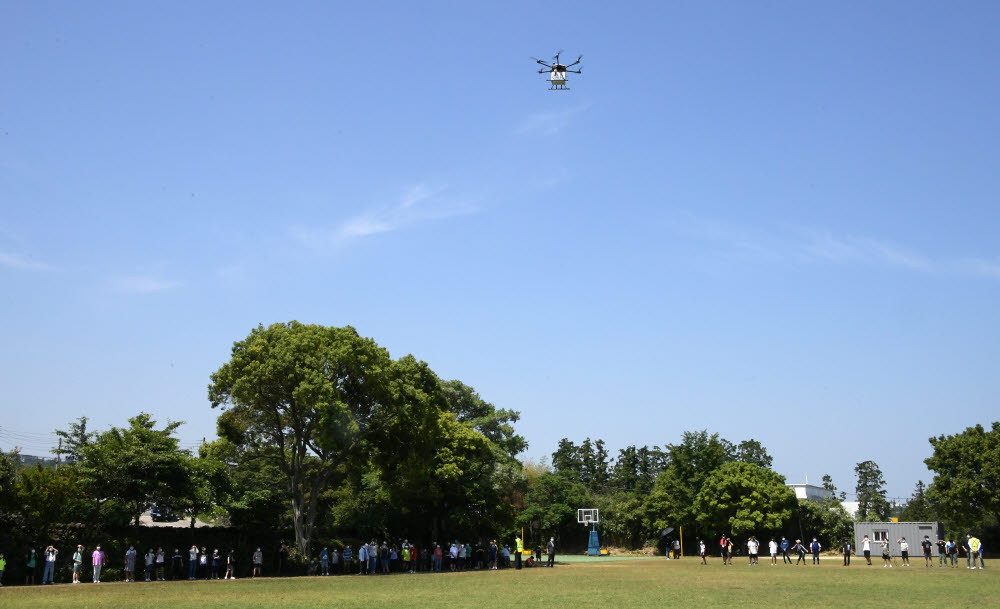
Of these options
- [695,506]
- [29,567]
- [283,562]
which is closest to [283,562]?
[283,562]

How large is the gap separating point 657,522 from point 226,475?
126ft

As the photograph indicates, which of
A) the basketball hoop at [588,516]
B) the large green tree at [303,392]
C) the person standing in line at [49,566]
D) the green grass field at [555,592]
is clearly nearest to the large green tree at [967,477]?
the green grass field at [555,592]

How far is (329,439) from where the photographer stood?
118 ft

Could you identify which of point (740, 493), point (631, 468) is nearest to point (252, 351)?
point (740, 493)

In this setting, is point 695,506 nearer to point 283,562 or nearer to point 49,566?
point 283,562

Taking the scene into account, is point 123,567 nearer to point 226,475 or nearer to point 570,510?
point 226,475

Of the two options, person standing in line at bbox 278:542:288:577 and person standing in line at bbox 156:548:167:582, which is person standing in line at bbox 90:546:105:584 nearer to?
person standing in line at bbox 156:548:167:582

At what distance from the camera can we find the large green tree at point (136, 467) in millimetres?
31703

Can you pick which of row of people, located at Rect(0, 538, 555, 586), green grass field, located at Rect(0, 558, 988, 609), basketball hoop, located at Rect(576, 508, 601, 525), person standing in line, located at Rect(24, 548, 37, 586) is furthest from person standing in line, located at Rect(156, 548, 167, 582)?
basketball hoop, located at Rect(576, 508, 601, 525)

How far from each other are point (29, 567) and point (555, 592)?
18.7 metres

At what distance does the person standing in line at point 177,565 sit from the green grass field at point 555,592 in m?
3.43

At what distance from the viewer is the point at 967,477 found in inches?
2048

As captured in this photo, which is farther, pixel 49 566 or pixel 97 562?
pixel 97 562

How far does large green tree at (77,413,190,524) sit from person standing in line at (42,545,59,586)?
3074mm
